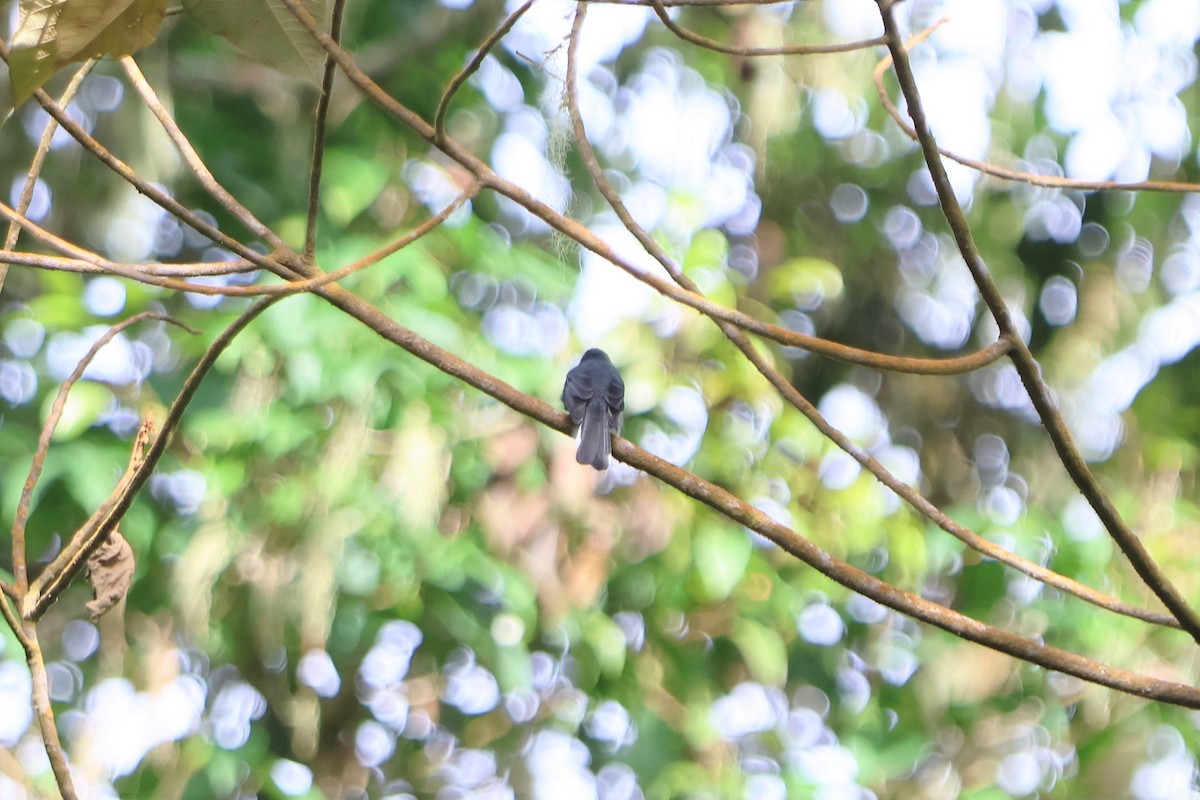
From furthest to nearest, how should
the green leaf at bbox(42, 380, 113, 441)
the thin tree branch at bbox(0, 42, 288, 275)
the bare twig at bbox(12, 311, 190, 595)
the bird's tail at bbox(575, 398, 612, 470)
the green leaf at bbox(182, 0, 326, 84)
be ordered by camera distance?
the green leaf at bbox(42, 380, 113, 441) < the bird's tail at bbox(575, 398, 612, 470) < the bare twig at bbox(12, 311, 190, 595) < the green leaf at bbox(182, 0, 326, 84) < the thin tree branch at bbox(0, 42, 288, 275)

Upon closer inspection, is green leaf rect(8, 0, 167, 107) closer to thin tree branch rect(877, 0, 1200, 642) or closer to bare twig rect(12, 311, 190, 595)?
bare twig rect(12, 311, 190, 595)

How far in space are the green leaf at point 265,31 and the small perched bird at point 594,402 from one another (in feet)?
5.13

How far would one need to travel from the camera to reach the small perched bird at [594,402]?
11.1 feet

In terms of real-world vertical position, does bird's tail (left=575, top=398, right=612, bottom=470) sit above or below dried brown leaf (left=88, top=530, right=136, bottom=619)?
above

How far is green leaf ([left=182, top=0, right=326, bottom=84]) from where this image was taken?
6.09 ft

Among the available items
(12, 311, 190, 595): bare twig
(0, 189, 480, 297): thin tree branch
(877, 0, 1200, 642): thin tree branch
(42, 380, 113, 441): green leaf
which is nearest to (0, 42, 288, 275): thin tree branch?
(0, 189, 480, 297): thin tree branch

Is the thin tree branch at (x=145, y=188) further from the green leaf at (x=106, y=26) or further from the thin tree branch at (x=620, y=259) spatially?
the thin tree branch at (x=620, y=259)

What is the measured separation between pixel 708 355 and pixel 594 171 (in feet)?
6.82

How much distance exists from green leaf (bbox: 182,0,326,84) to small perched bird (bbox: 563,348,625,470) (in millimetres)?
1563

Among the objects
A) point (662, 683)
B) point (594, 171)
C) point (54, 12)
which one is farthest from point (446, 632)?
point (54, 12)

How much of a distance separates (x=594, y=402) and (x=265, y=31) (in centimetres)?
188

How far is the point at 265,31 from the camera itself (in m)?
1.90

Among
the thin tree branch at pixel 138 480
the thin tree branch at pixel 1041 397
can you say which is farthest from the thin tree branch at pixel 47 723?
the thin tree branch at pixel 1041 397

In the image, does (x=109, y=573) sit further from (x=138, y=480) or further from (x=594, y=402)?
(x=594, y=402)
